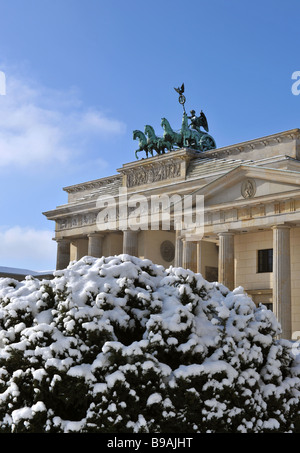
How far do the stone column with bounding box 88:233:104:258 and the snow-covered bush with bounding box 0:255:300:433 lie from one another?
4006 centimetres

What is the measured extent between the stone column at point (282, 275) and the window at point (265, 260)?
4388 millimetres

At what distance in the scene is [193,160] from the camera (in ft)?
153

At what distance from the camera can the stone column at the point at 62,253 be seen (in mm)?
56188

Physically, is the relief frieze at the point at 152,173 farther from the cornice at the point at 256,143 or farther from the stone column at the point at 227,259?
the stone column at the point at 227,259

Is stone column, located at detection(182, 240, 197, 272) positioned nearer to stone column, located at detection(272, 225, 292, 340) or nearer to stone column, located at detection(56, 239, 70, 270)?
stone column, located at detection(272, 225, 292, 340)

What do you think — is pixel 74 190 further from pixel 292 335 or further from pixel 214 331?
pixel 214 331

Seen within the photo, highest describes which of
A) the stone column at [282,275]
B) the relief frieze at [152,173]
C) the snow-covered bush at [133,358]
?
the relief frieze at [152,173]

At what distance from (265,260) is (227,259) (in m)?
3.33

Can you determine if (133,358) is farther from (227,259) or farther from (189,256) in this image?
(189,256)

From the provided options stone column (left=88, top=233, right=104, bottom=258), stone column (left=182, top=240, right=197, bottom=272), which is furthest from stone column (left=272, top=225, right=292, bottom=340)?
stone column (left=88, top=233, right=104, bottom=258)

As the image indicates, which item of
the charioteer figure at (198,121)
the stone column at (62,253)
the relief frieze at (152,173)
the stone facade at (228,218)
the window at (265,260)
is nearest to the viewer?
the stone facade at (228,218)

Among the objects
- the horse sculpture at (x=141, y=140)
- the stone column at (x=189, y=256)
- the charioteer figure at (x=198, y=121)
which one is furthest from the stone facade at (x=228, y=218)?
the charioteer figure at (x=198, y=121)

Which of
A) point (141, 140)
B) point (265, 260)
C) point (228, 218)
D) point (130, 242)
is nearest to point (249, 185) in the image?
point (228, 218)
